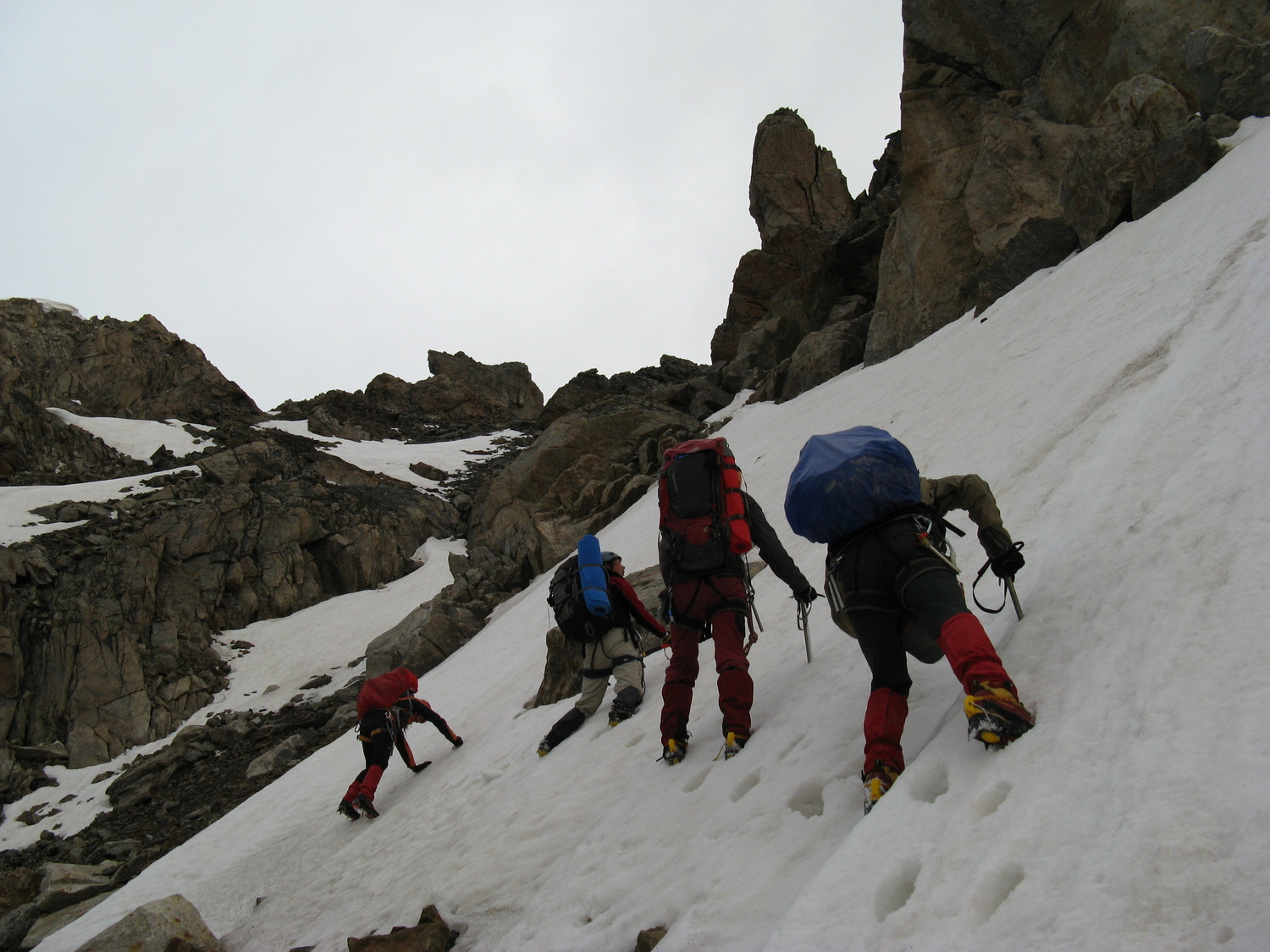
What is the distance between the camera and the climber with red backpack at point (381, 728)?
878cm

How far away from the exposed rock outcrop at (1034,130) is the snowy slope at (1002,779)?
5889 mm

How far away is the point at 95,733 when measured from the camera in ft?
73.4

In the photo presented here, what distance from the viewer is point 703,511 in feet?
18.2

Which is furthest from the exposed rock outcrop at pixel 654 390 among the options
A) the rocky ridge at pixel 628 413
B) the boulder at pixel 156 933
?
the boulder at pixel 156 933

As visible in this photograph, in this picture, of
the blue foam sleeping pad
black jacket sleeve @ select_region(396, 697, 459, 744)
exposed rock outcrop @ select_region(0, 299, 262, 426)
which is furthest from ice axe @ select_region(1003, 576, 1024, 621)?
exposed rock outcrop @ select_region(0, 299, 262, 426)

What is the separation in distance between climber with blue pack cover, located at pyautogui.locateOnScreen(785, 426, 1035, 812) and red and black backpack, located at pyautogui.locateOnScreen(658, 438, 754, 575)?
1.35 m

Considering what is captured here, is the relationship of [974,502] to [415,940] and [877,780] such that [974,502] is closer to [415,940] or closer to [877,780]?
[877,780]

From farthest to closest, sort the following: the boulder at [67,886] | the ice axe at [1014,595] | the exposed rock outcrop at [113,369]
A: 1. the exposed rock outcrop at [113,369]
2. the boulder at [67,886]
3. the ice axe at [1014,595]

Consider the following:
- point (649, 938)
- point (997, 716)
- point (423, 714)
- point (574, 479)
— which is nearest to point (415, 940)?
point (649, 938)

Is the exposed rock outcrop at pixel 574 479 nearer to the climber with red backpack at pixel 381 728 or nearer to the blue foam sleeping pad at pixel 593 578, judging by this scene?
the climber with red backpack at pixel 381 728

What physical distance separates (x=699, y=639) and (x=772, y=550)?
0.92m

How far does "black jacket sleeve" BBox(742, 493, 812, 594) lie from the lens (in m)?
5.40

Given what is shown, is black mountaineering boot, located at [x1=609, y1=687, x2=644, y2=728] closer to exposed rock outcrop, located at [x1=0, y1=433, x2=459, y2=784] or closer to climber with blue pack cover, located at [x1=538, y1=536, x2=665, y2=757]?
climber with blue pack cover, located at [x1=538, y1=536, x2=665, y2=757]

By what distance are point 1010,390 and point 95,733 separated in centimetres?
2662
